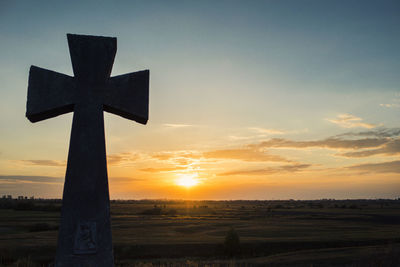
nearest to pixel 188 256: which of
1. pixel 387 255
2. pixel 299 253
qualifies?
pixel 299 253

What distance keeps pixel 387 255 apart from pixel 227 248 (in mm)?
18455

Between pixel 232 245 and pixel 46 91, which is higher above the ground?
pixel 46 91

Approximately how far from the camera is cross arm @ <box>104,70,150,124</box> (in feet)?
19.1

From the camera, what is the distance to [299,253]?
24.2 m

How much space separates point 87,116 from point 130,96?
864 millimetres

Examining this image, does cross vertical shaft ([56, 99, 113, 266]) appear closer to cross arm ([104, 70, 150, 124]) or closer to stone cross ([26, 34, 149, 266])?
stone cross ([26, 34, 149, 266])


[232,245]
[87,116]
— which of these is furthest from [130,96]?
[232,245]

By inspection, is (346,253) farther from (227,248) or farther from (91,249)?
(91,249)

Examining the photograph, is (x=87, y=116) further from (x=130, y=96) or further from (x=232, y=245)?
(x=232, y=245)

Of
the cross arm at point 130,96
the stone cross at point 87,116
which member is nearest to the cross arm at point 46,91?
the stone cross at point 87,116

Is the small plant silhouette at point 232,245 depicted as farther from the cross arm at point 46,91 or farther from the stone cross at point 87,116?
the cross arm at point 46,91

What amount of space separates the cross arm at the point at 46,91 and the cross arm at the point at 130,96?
68 cm

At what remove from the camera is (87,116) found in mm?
5562

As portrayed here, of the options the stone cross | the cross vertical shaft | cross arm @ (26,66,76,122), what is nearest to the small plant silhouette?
the stone cross
